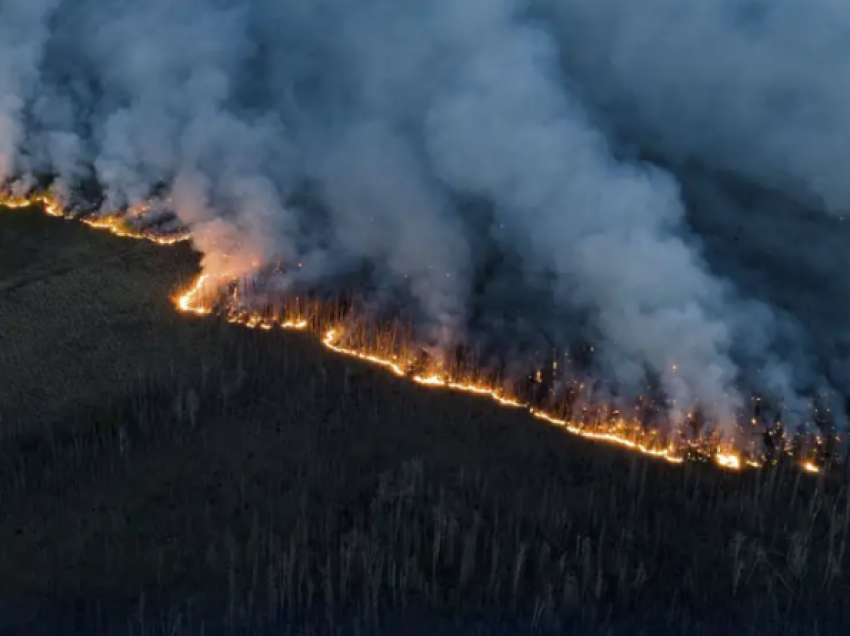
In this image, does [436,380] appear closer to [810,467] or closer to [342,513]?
[342,513]

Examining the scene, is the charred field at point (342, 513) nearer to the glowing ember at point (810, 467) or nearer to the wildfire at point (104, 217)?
the glowing ember at point (810, 467)

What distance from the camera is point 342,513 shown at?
54.0 feet

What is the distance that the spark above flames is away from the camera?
18.1 meters

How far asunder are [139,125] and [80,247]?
15.2 feet

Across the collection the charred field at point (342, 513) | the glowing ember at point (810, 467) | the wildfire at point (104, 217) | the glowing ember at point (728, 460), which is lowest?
the charred field at point (342, 513)

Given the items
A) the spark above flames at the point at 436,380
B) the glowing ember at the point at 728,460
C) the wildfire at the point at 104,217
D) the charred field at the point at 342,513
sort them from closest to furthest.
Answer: the charred field at the point at 342,513, the glowing ember at the point at 728,460, the spark above flames at the point at 436,380, the wildfire at the point at 104,217

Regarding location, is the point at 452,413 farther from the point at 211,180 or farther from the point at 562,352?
the point at 211,180

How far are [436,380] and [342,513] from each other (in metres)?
3.86

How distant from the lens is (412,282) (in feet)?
72.4

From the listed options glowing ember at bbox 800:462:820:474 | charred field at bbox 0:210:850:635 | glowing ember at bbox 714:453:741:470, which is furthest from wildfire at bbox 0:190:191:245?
glowing ember at bbox 800:462:820:474

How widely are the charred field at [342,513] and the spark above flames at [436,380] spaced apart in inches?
10.9

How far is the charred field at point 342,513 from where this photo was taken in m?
15.0

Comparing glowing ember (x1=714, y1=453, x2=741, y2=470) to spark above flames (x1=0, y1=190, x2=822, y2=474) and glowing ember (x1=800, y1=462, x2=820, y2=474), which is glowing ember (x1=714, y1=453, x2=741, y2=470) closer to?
spark above flames (x1=0, y1=190, x2=822, y2=474)

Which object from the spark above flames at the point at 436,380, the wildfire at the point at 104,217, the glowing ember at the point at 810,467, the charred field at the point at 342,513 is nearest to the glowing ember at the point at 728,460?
the spark above flames at the point at 436,380
